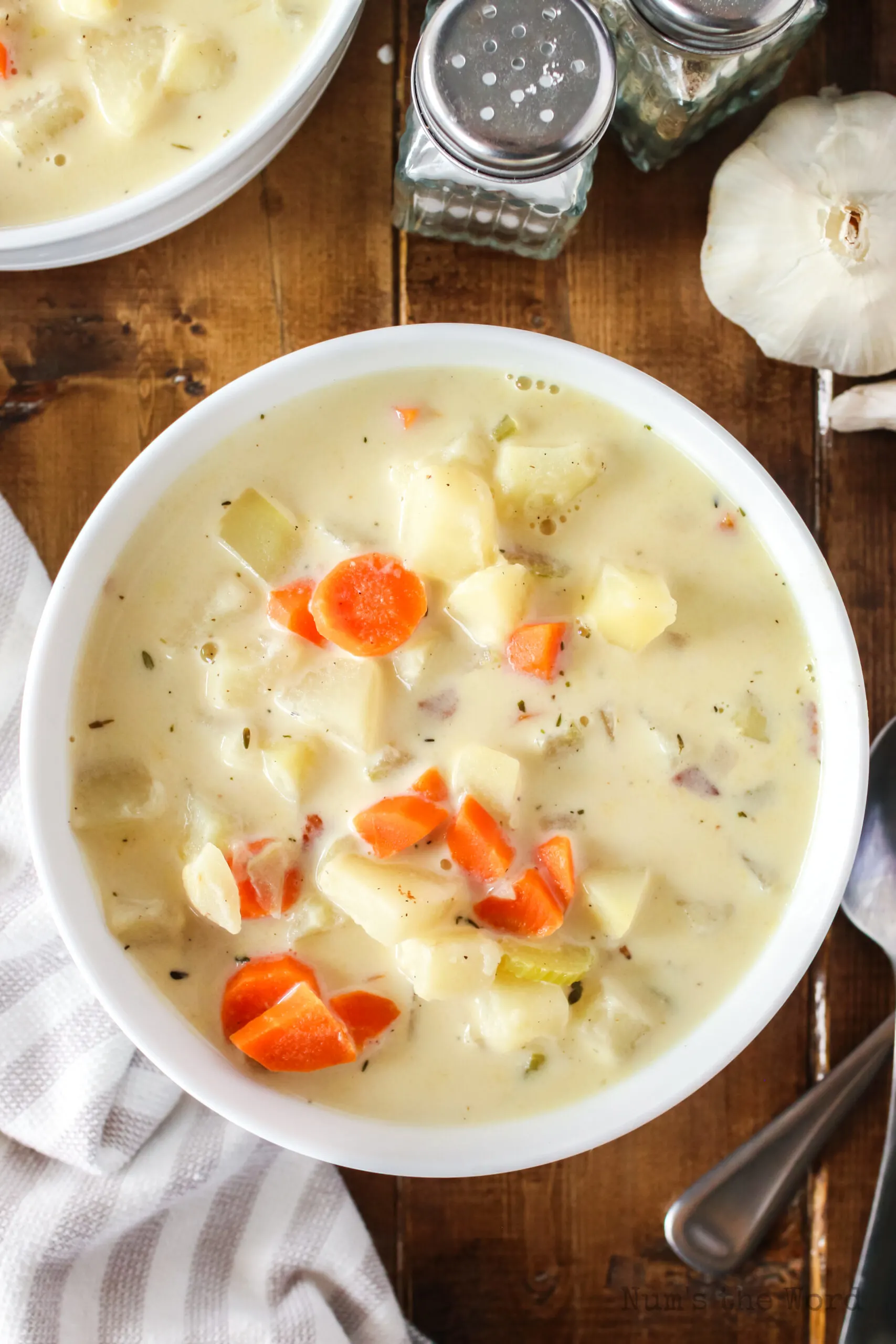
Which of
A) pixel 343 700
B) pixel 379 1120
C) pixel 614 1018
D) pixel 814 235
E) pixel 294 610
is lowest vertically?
pixel 379 1120

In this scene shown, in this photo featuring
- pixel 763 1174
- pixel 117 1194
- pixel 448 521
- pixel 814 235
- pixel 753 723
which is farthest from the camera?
pixel 763 1174

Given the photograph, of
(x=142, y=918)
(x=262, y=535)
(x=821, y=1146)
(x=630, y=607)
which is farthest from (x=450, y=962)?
(x=821, y=1146)

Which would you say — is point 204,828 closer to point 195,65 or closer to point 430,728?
point 430,728

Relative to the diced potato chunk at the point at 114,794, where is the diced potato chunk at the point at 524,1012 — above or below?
below

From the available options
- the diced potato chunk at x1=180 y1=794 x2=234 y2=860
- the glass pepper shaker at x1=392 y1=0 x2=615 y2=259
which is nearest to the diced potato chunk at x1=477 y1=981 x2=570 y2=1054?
the diced potato chunk at x1=180 y1=794 x2=234 y2=860

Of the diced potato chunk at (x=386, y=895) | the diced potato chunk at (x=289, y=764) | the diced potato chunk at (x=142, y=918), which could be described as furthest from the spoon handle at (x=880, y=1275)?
the diced potato chunk at (x=142, y=918)

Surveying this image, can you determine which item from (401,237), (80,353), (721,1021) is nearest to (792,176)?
(401,237)

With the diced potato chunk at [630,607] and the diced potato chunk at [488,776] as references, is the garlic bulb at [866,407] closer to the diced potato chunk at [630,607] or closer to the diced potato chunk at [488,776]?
the diced potato chunk at [630,607]
